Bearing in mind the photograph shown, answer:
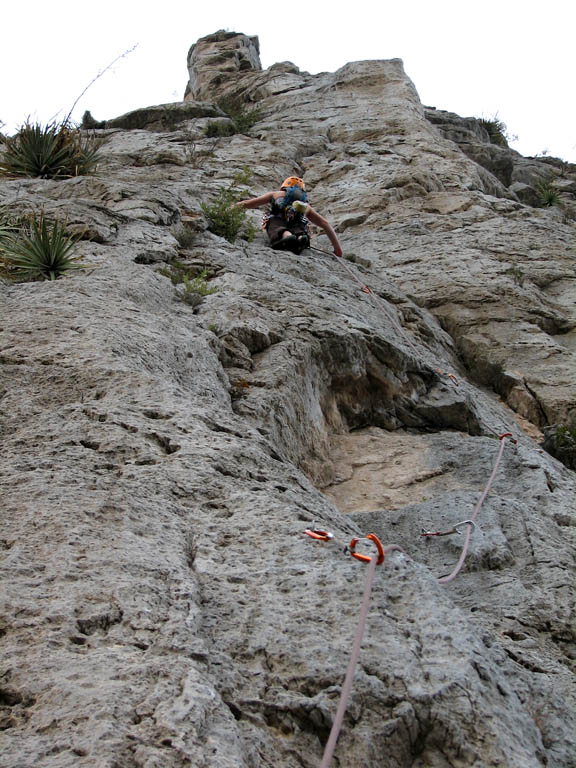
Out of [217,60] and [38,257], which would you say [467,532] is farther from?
[217,60]

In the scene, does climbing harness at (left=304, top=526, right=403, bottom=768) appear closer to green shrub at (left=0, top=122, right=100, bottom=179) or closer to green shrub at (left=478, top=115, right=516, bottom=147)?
green shrub at (left=0, top=122, right=100, bottom=179)

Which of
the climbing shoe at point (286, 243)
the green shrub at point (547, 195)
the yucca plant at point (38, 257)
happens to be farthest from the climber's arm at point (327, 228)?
the green shrub at point (547, 195)

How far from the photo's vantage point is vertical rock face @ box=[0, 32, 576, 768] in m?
2.36

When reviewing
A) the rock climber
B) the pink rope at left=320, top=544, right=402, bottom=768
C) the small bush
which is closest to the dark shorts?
the rock climber

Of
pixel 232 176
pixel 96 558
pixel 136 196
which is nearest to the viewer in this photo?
pixel 96 558

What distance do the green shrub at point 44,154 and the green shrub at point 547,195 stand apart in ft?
34.8

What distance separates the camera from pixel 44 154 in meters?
8.91

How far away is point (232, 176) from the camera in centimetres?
1216

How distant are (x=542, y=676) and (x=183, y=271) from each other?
4.77 metres

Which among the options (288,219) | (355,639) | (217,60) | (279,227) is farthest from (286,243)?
(217,60)

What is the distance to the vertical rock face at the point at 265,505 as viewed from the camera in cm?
236

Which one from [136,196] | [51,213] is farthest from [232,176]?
[51,213]

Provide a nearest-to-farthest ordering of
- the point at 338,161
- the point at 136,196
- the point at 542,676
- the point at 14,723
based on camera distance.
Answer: the point at 14,723 < the point at 542,676 < the point at 136,196 < the point at 338,161

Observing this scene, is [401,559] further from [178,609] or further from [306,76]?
[306,76]
